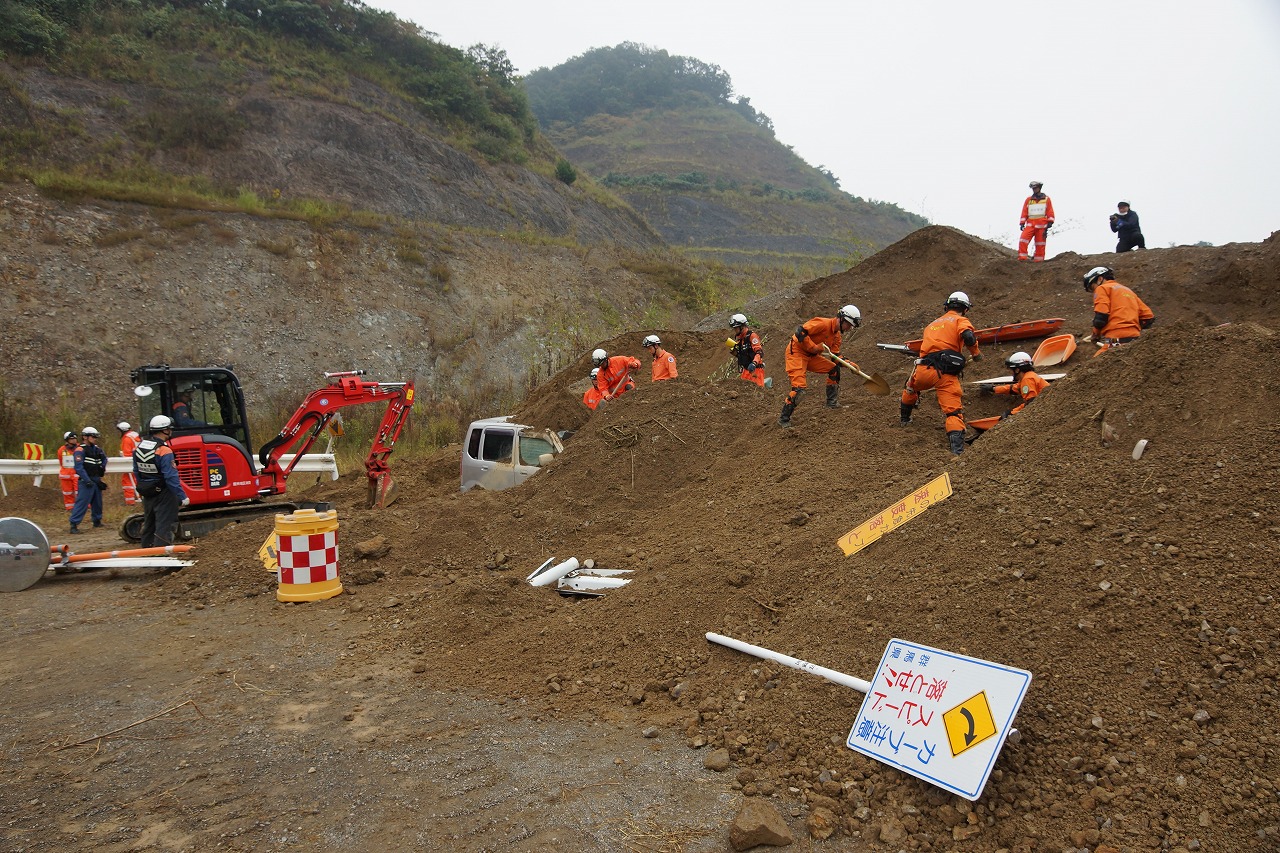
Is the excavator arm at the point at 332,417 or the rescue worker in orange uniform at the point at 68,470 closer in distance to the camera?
the excavator arm at the point at 332,417

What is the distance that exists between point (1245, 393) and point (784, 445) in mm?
4597

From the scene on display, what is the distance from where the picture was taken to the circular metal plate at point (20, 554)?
26.2 ft

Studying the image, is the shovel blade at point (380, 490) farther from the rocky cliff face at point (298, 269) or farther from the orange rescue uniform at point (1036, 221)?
the orange rescue uniform at point (1036, 221)

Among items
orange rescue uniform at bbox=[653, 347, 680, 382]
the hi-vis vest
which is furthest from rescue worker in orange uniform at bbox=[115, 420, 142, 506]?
orange rescue uniform at bbox=[653, 347, 680, 382]

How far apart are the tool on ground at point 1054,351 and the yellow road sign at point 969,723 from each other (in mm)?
8339

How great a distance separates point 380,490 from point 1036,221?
12.9 metres

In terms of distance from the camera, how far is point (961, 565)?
472cm

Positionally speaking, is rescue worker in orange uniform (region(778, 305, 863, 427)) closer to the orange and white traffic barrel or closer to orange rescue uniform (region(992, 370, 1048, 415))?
orange rescue uniform (region(992, 370, 1048, 415))

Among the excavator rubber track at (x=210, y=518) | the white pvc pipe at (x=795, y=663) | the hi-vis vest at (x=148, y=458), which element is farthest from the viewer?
the excavator rubber track at (x=210, y=518)

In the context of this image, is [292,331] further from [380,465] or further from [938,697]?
[938,697]

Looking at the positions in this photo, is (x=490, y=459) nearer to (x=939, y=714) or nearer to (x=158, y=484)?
(x=158, y=484)

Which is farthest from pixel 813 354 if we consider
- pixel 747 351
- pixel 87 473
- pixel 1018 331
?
pixel 87 473

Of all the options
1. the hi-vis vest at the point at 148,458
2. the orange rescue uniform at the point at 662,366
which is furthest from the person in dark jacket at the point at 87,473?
the orange rescue uniform at the point at 662,366

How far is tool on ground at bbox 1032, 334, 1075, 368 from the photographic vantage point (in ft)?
34.9
